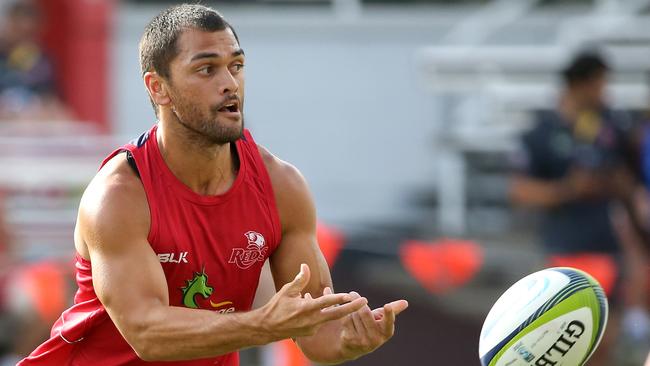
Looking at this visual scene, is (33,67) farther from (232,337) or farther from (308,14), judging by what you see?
(232,337)

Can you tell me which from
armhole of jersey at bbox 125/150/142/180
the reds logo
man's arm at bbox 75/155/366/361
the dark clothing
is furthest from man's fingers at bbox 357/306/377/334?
the dark clothing

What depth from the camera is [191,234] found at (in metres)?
4.90

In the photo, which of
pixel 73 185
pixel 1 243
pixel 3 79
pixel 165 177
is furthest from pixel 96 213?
pixel 3 79

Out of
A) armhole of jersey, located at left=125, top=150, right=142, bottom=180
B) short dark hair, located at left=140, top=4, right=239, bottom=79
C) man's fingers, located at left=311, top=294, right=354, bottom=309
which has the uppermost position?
short dark hair, located at left=140, top=4, right=239, bottom=79

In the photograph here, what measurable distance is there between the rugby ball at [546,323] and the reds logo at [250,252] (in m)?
0.99

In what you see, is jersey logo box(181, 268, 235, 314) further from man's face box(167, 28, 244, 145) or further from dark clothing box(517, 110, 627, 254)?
dark clothing box(517, 110, 627, 254)

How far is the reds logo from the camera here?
4980mm

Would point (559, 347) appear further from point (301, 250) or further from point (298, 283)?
point (298, 283)

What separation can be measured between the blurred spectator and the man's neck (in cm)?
742

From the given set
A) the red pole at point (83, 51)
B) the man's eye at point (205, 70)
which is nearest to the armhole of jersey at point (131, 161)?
the man's eye at point (205, 70)

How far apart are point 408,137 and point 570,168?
5180 mm

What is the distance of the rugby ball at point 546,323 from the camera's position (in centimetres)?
521

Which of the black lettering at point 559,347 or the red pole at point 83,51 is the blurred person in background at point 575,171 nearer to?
the black lettering at point 559,347

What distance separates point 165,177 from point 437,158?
9029mm
